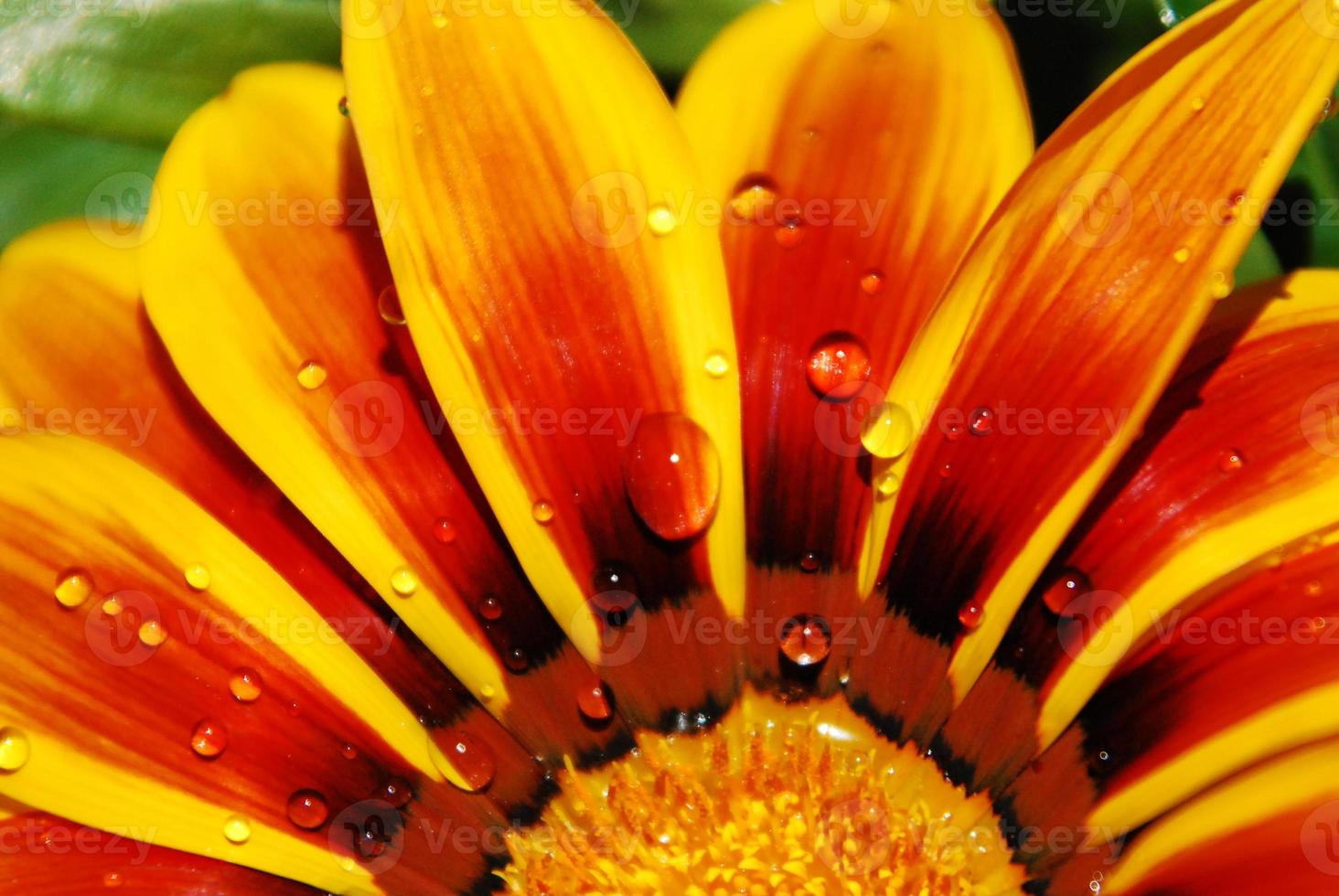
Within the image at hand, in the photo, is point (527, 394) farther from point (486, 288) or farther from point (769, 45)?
point (769, 45)

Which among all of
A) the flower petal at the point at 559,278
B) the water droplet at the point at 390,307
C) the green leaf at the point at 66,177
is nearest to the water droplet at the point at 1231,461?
the flower petal at the point at 559,278

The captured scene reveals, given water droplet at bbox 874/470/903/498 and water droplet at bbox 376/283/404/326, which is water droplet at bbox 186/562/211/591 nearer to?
water droplet at bbox 376/283/404/326

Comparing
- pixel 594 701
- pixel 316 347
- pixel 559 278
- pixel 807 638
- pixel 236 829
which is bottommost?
pixel 236 829

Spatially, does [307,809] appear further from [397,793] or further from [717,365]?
[717,365]

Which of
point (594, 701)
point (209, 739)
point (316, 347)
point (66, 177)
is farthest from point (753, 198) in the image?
point (66, 177)

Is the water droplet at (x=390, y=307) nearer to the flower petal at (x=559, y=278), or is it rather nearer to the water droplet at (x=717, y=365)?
the flower petal at (x=559, y=278)
